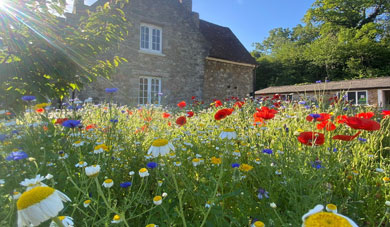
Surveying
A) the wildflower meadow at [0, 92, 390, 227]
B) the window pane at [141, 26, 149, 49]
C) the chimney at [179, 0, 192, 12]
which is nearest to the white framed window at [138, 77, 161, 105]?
the window pane at [141, 26, 149, 49]

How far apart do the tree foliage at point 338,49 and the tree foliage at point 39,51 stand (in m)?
31.0

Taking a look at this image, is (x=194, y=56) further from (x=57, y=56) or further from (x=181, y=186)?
(x=181, y=186)

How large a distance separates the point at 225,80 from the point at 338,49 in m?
22.2

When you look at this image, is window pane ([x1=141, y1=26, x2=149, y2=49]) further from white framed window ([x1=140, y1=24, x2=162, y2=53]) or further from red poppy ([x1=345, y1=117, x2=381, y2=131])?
red poppy ([x1=345, y1=117, x2=381, y2=131])

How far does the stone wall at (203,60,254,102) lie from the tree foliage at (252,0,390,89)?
17837 millimetres

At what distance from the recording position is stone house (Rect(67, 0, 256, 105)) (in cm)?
958

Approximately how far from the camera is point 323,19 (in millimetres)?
31844

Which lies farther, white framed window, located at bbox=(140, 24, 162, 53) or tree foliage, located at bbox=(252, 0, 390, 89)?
tree foliage, located at bbox=(252, 0, 390, 89)

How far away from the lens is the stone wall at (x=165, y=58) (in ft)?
31.4

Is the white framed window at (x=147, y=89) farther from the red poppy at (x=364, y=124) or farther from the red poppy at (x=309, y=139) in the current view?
the red poppy at (x=364, y=124)

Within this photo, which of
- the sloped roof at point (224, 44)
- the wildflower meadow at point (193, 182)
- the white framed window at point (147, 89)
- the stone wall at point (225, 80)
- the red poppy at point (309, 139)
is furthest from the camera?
the sloped roof at point (224, 44)

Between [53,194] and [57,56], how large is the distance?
2.51 meters

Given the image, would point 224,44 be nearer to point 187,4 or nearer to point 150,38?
point 187,4

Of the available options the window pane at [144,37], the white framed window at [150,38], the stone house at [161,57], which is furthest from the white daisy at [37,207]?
the window pane at [144,37]
